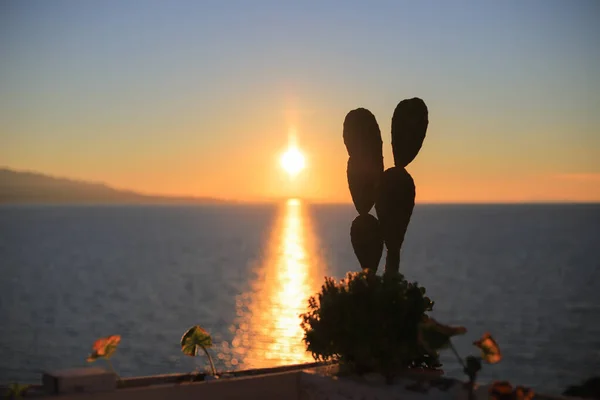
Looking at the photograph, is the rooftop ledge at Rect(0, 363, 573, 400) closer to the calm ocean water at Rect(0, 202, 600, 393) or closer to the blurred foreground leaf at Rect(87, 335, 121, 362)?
the blurred foreground leaf at Rect(87, 335, 121, 362)

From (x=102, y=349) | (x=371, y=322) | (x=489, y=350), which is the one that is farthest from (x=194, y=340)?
(x=489, y=350)

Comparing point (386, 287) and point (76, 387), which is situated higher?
point (386, 287)

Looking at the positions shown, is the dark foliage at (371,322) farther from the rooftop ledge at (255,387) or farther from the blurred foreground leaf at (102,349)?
the blurred foreground leaf at (102,349)

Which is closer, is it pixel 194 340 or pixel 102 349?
pixel 102 349

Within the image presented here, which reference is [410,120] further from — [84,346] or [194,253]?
[194,253]

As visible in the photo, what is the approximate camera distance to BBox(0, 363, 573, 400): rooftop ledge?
528 inches

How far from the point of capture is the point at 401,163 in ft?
62.1

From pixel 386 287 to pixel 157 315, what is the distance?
83302 mm

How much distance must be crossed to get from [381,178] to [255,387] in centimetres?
633

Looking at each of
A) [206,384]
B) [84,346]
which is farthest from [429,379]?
[84,346]

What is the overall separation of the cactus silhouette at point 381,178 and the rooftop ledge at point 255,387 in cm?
415

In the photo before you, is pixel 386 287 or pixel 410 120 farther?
pixel 410 120

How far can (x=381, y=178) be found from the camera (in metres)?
19.1

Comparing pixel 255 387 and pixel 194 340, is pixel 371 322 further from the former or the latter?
pixel 194 340
